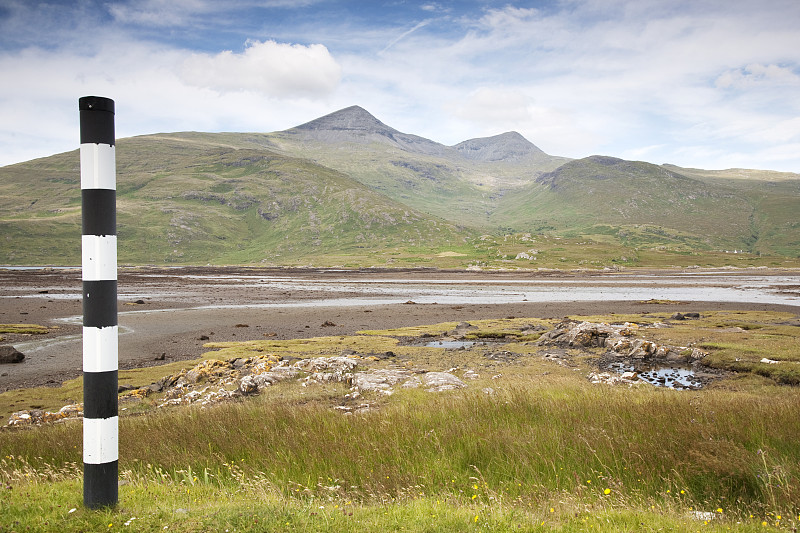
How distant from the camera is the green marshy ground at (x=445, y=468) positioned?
15.2 ft

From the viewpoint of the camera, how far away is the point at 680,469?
6520mm

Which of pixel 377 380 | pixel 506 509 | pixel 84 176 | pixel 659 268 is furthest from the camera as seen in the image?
pixel 659 268

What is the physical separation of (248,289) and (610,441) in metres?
82.7

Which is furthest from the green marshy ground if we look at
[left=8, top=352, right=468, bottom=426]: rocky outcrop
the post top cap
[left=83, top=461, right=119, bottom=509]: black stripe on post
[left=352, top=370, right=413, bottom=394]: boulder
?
[left=352, top=370, right=413, bottom=394]: boulder

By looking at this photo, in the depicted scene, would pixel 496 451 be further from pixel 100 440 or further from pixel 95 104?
pixel 95 104

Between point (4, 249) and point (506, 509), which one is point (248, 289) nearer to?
point (506, 509)

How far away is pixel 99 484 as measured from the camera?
4469 mm

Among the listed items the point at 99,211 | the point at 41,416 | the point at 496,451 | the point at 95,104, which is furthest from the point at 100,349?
the point at 41,416

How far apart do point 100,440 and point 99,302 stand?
4.39 ft

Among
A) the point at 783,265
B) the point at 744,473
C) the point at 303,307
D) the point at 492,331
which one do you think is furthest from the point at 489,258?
the point at 744,473

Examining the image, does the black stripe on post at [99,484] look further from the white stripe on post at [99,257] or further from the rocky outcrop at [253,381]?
the rocky outcrop at [253,381]

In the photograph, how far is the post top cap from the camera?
444 cm

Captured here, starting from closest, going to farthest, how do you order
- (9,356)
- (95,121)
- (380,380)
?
(95,121) → (380,380) → (9,356)

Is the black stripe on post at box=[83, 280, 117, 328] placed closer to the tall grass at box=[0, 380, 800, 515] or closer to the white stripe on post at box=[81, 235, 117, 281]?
the white stripe on post at box=[81, 235, 117, 281]
